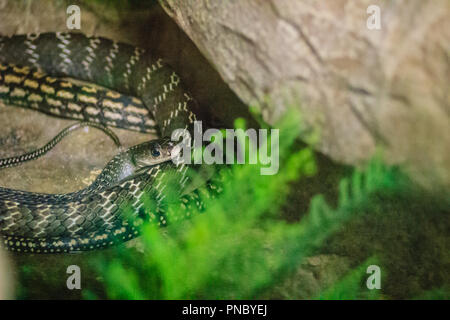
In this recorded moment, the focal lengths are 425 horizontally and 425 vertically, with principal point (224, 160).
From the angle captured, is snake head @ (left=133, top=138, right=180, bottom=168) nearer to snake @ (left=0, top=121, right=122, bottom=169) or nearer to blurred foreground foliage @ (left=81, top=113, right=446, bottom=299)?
snake @ (left=0, top=121, right=122, bottom=169)

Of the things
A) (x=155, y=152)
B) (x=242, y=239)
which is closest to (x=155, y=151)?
(x=155, y=152)

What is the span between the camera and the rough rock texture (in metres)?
2.22

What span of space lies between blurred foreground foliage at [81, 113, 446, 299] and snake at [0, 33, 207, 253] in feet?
1.18

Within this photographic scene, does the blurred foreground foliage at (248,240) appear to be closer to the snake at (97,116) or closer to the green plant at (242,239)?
the green plant at (242,239)

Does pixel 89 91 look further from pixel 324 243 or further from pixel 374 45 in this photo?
pixel 374 45

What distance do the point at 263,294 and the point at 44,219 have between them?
1.93 m

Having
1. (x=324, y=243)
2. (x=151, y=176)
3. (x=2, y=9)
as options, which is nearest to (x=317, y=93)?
(x=324, y=243)

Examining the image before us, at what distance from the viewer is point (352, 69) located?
2.46 m

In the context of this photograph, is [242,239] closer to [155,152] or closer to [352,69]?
[155,152]

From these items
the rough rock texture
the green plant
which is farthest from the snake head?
the rough rock texture

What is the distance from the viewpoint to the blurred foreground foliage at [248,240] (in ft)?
9.30

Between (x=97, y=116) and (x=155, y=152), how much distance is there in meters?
1.18

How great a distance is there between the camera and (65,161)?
14.7 feet

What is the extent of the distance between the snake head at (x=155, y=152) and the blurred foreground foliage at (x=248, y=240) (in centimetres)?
73
